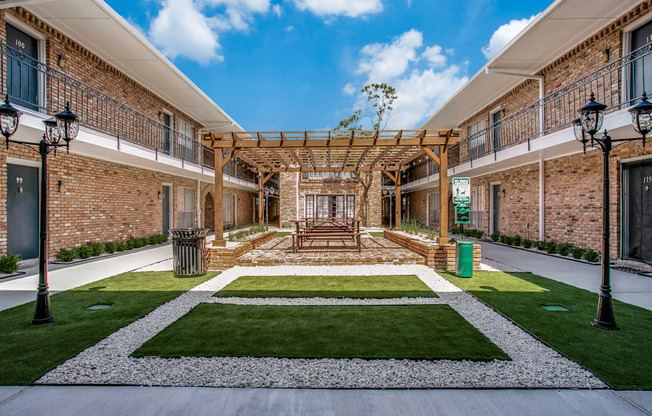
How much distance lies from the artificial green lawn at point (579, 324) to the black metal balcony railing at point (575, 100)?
11.3 ft

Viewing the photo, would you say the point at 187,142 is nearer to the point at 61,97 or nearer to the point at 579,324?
the point at 61,97

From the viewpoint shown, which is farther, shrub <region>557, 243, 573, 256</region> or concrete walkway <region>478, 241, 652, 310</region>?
shrub <region>557, 243, 573, 256</region>

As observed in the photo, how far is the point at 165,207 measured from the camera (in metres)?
13.9

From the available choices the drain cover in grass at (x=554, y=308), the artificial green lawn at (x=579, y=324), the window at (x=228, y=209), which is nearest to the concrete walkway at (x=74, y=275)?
the artificial green lawn at (x=579, y=324)

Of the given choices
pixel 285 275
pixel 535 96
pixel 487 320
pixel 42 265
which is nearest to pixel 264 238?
pixel 285 275

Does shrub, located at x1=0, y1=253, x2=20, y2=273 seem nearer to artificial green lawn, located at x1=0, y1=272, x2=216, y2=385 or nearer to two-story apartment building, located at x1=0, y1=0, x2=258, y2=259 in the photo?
two-story apartment building, located at x1=0, y1=0, x2=258, y2=259

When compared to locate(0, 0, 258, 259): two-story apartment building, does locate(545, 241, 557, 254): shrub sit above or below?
below

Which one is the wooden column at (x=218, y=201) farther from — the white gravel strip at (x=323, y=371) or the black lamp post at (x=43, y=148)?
the white gravel strip at (x=323, y=371)

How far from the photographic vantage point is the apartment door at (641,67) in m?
7.24

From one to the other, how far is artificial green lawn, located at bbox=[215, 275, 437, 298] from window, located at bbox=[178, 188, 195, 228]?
9.48 metres

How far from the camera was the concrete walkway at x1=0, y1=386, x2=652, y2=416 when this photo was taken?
7.79 ft

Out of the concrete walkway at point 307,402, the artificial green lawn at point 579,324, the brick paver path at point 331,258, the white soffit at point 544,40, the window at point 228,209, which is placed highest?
the white soffit at point 544,40

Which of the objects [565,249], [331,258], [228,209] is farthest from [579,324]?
[228,209]

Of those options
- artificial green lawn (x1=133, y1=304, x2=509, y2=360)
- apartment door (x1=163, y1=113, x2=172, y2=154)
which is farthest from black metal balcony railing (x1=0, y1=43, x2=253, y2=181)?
artificial green lawn (x1=133, y1=304, x2=509, y2=360)
